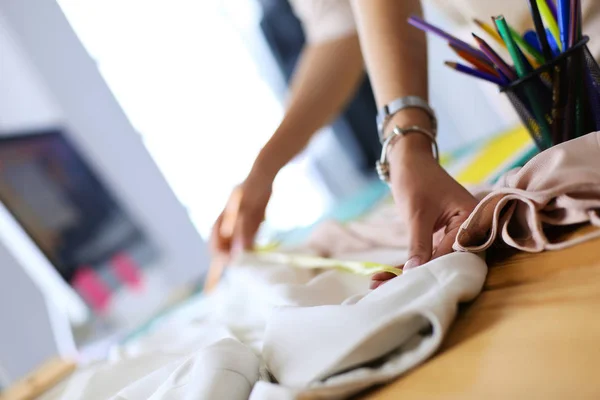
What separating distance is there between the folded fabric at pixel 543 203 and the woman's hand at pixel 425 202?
35 millimetres

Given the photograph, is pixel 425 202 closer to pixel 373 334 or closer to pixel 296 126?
pixel 373 334

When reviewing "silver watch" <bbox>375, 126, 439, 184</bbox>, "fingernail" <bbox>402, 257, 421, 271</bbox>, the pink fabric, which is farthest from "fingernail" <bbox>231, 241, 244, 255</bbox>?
"fingernail" <bbox>402, 257, 421, 271</bbox>

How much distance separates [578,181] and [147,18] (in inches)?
84.6

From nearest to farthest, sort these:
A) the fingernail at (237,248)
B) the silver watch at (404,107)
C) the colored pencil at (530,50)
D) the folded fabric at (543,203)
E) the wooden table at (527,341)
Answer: the wooden table at (527,341), the folded fabric at (543,203), the colored pencil at (530,50), the silver watch at (404,107), the fingernail at (237,248)

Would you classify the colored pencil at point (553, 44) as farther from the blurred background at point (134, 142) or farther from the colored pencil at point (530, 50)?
the blurred background at point (134, 142)

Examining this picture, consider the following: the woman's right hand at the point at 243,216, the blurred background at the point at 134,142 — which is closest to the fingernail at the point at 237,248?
the woman's right hand at the point at 243,216

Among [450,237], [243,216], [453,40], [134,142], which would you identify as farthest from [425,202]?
[134,142]

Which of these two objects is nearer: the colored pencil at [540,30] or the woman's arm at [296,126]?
the colored pencil at [540,30]

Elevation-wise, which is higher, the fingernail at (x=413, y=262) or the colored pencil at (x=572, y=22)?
the colored pencil at (x=572, y=22)

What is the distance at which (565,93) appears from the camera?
0.41 meters

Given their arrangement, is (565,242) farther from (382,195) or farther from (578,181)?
(382,195)

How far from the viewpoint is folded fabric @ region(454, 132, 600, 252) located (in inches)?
13.0

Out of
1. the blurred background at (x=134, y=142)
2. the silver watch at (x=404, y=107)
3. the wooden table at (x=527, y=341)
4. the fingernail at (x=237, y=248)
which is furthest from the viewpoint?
the blurred background at (x=134, y=142)

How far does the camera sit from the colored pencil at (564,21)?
0.39 m
